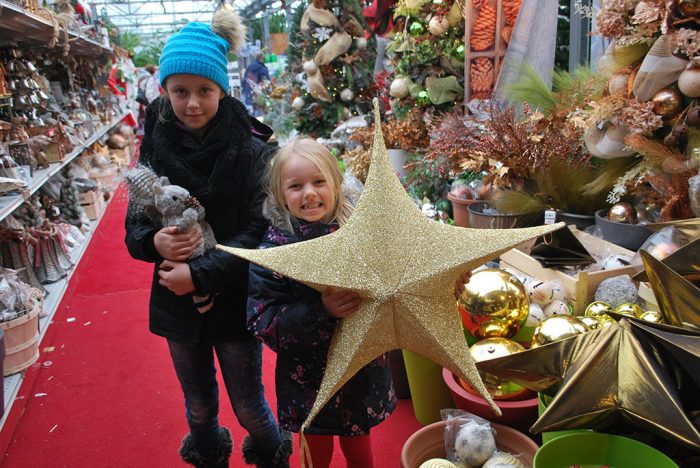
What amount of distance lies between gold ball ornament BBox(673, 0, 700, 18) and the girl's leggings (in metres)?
1.52

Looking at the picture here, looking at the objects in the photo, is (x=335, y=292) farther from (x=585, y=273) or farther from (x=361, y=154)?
(x=361, y=154)

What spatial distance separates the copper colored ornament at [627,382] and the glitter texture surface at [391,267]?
0.14 m

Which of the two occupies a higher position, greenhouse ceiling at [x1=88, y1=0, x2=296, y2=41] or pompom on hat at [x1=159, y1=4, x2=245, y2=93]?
pompom on hat at [x1=159, y1=4, x2=245, y2=93]

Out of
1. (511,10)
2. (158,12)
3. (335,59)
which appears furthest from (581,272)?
(158,12)

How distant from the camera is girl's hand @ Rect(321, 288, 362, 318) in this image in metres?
1.01

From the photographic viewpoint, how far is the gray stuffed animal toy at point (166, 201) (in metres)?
1.39

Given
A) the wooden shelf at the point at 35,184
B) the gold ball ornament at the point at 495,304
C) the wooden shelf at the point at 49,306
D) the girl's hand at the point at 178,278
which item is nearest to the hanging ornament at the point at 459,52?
the gold ball ornament at the point at 495,304

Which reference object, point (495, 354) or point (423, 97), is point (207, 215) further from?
point (423, 97)

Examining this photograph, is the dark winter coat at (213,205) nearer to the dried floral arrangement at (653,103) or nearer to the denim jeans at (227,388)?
the denim jeans at (227,388)

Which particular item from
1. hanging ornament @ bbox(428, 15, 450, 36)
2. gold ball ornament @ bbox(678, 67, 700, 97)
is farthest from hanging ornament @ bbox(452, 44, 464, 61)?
gold ball ornament @ bbox(678, 67, 700, 97)

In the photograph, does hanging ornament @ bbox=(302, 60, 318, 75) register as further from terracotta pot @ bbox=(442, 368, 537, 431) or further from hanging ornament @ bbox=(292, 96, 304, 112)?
Answer: terracotta pot @ bbox=(442, 368, 537, 431)

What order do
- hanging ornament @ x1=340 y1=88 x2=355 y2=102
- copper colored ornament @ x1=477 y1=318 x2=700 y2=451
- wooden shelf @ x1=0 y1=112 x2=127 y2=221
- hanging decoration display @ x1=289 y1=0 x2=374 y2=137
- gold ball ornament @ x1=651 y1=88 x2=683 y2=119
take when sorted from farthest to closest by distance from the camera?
hanging ornament @ x1=340 y1=88 x2=355 y2=102 < hanging decoration display @ x1=289 y1=0 x2=374 y2=137 < wooden shelf @ x1=0 y1=112 x2=127 y2=221 < gold ball ornament @ x1=651 y1=88 x2=683 y2=119 < copper colored ornament @ x1=477 y1=318 x2=700 y2=451

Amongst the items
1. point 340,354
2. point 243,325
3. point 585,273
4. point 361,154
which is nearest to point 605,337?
point 340,354

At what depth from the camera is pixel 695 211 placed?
4.79 ft
